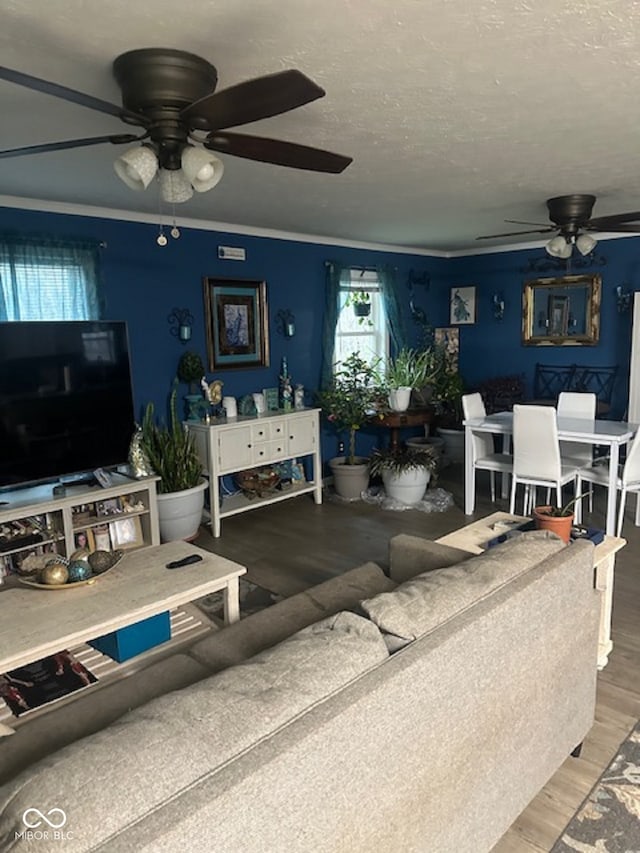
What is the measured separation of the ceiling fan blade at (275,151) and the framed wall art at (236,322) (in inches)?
118

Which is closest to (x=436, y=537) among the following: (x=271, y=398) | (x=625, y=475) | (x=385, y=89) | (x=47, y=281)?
(x=625, y=475)

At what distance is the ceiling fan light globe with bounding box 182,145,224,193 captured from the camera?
183cm

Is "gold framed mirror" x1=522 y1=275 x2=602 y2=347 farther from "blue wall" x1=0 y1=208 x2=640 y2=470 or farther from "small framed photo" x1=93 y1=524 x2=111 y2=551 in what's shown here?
"small framed photo" x1=93 y1=524 x2=111 y2=551

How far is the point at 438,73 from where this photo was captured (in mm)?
2020

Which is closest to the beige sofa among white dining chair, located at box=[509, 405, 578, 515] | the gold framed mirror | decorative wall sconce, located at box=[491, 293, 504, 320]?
white dining chair, located at box=[509, 405, 578, 515]

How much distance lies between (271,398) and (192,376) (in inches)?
36.1

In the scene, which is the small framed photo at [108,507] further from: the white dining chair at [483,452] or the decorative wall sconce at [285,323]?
the white dining chair at [483,452]

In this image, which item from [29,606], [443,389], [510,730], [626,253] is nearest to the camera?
[510,730]

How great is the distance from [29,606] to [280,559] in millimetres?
1991

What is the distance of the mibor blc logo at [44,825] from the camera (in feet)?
2.86

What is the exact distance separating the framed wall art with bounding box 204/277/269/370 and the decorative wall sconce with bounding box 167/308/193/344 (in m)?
0.21

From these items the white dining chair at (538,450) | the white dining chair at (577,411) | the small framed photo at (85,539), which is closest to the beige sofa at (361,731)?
the small framed photo at (85,539)

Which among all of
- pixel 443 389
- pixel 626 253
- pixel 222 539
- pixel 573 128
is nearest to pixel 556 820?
pixel 573 128

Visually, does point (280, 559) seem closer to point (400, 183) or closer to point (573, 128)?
point (400, 183)
